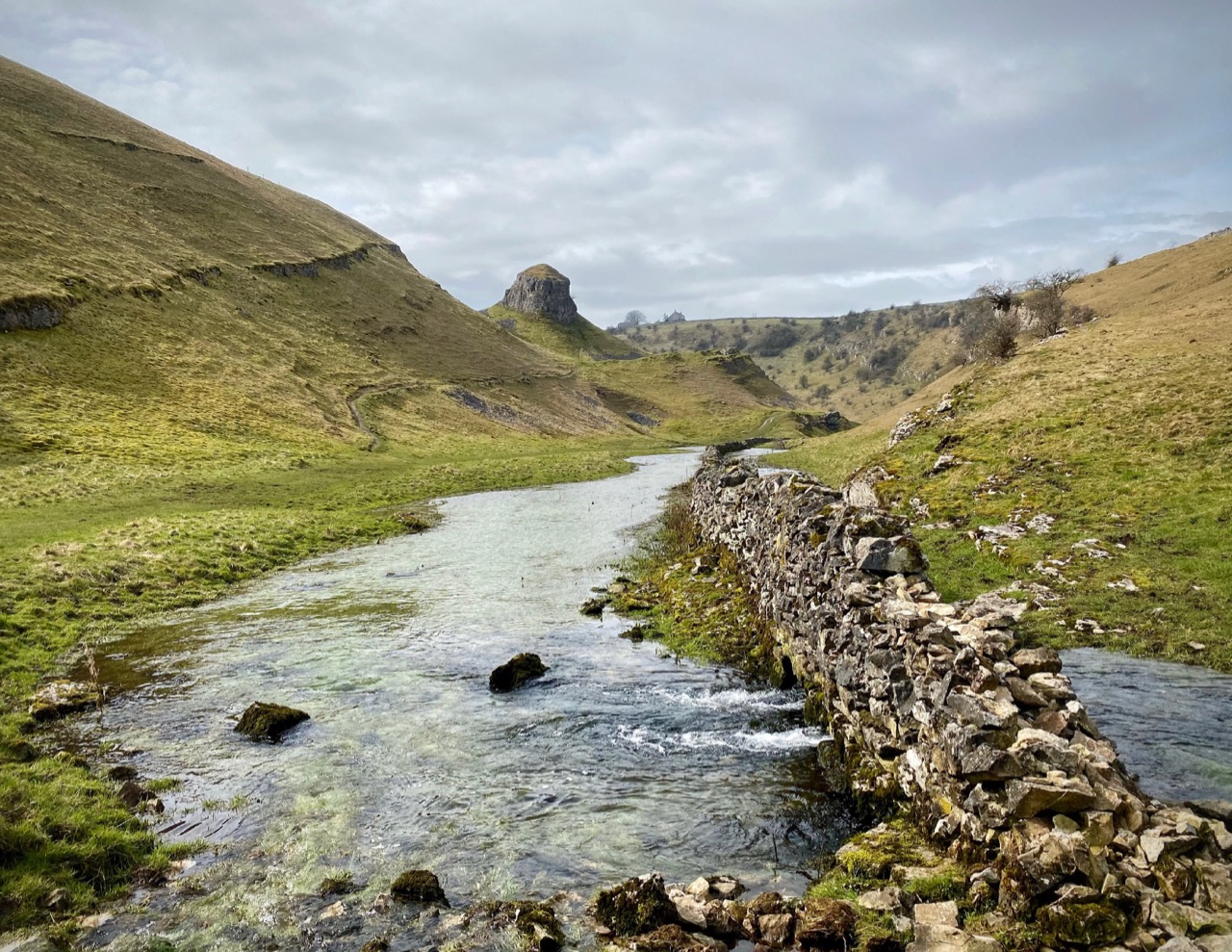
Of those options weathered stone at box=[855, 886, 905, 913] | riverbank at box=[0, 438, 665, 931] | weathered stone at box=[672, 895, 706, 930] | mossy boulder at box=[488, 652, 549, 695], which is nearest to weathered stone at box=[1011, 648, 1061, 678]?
weathered stone at box=[855, 886, 905, 913]

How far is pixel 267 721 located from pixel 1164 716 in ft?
60.2

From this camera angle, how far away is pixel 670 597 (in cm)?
2598

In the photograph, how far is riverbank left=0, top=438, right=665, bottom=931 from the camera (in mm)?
10445

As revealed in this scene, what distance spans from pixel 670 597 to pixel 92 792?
17660 mm

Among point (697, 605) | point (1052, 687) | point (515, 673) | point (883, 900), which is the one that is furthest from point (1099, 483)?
point (883, 900)

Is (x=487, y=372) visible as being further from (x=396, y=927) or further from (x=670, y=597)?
(x=396, y=927)

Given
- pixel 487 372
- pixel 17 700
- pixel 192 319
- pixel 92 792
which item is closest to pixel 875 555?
pixel 92 792

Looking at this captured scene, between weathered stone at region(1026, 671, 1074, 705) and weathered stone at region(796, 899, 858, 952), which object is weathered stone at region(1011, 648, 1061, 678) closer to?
weathered stone at region(1026, 671, 1074, 705)

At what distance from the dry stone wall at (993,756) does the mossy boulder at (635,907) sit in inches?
155

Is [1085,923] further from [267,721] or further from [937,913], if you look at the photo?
[267,721]

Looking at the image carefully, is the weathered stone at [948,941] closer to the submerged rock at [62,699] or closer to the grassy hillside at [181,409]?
the grassy hillside at [181,409]

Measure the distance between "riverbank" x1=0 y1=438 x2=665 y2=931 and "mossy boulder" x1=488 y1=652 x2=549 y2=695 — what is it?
318 inches

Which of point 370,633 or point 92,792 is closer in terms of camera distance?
point 92,792

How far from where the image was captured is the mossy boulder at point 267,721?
1509 cm
